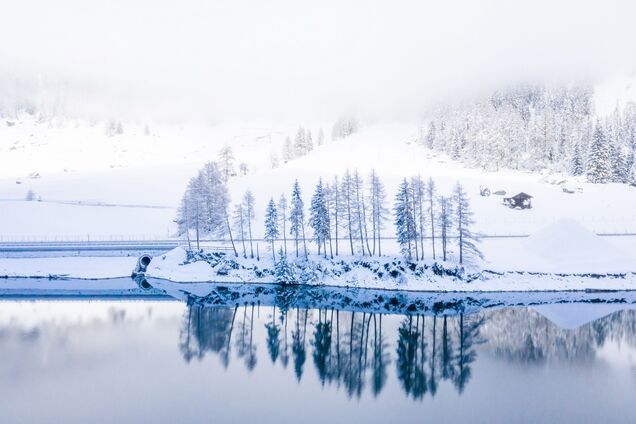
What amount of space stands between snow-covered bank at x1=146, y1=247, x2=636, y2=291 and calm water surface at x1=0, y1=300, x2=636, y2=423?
684 centimetres

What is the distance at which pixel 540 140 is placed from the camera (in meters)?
130

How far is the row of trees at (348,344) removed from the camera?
31.5 metres

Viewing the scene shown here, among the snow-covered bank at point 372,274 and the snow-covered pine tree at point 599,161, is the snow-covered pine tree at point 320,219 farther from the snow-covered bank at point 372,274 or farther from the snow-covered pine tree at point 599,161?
the snow-covered pine tree at point 599,161

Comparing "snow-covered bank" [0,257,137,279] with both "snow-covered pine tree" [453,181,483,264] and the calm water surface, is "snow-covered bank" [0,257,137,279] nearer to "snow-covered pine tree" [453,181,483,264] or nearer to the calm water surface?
the calm water surface

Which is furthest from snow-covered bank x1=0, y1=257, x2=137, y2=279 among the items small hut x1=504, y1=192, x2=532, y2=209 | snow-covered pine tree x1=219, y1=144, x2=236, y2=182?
small hut x1=504, y1=192, x2=532, y2=209

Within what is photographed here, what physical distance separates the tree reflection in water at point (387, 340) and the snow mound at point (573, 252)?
11158 millimetres

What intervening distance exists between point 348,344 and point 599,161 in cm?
9329

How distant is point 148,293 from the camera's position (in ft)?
181

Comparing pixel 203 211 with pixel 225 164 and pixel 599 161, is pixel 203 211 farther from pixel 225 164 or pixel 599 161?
pixel 599 161

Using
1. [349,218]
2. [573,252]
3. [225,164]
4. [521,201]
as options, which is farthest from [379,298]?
[225,164]

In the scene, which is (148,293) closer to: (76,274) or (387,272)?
(76,274)

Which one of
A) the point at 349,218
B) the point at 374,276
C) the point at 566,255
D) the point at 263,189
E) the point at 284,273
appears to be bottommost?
the point at 374,276

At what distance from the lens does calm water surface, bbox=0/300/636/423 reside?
2638 cm

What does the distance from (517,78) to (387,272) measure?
16534 cm
